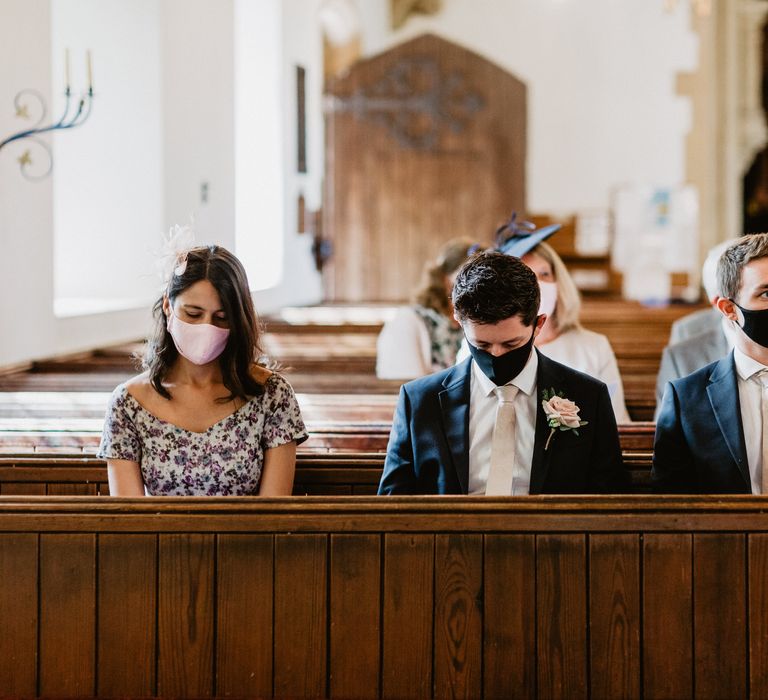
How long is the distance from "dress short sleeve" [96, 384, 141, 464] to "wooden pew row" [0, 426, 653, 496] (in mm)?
271

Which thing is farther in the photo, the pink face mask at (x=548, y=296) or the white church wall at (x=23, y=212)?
the white church wall at (x=23, y=212)

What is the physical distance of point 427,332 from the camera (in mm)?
4395

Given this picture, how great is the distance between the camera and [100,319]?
589cm

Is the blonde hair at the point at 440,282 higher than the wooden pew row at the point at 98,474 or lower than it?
higher

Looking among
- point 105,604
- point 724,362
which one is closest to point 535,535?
point 724,362

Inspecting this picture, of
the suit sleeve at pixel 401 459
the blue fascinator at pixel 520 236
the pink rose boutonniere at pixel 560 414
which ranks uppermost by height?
the blue fascinator at pixel 520 236

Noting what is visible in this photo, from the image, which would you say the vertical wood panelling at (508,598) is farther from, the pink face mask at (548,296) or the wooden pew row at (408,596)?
the pink face mask at (548,296)

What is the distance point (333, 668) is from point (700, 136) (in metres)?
9.62

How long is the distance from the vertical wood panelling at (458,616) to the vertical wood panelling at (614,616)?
0.22m

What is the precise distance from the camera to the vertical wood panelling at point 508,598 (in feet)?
7.13

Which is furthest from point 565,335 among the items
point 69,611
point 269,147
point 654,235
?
point 654,235

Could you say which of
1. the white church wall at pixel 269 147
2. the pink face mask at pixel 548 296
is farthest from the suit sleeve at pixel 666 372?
the white church wall at pixel 269 147

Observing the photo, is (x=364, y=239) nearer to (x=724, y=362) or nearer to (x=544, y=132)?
(x=544, y=132)

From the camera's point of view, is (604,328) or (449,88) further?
(449,88)
